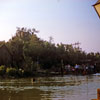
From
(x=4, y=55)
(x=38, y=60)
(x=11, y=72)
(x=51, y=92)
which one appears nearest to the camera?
(x=51, y=92)

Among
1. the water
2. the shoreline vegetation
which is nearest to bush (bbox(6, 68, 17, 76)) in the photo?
the shoreline vegetation

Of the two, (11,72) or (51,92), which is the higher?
(11,72)

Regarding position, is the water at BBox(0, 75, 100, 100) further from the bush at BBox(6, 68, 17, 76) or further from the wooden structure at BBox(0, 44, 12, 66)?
the wooden structure at BBox(0, 44, 12, 66)

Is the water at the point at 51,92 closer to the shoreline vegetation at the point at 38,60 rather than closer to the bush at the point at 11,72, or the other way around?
the bush at the point at 11,72

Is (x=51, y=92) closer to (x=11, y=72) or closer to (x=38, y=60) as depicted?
(x=11, y=72)

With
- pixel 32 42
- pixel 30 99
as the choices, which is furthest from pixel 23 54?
pixel 30 99

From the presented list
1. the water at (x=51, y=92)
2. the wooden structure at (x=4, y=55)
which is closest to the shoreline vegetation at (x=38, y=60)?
the wooden structure at (x=4, y=55)

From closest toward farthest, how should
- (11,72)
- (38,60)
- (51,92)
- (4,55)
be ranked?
(51,92) < (11,72) < (4,55) < (38,60)

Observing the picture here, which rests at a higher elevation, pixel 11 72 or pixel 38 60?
pixel 38 60

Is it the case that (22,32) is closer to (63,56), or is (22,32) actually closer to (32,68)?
(63,56)

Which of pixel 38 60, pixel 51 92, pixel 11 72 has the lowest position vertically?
pixel 51 92

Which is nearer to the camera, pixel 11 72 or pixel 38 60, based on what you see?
pixel 11 72

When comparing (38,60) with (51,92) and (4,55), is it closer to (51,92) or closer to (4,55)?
(4,55)

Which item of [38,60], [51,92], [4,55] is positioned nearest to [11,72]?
[4,55]
